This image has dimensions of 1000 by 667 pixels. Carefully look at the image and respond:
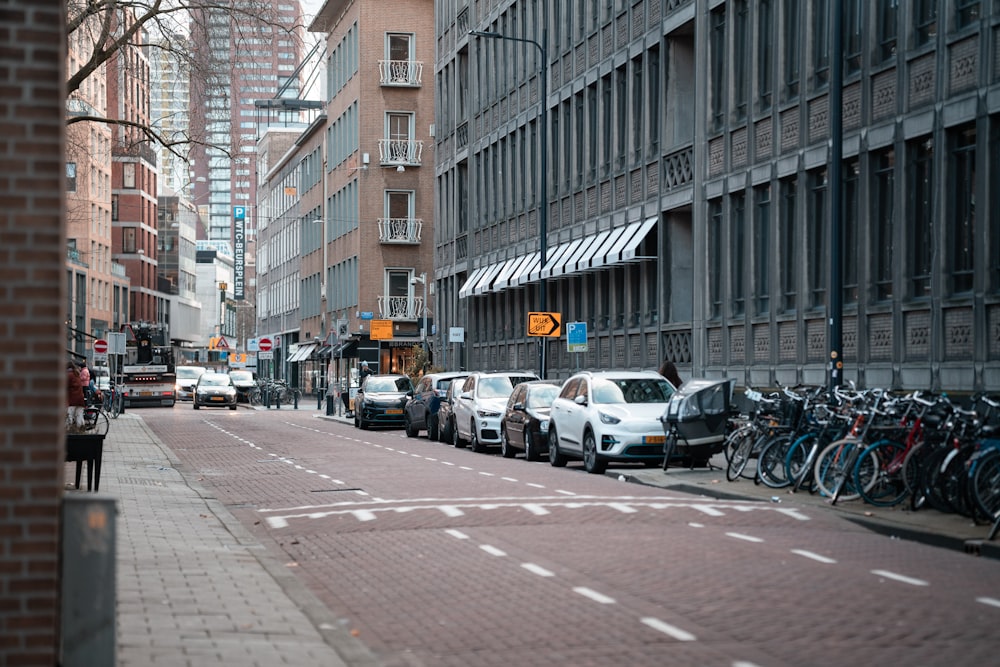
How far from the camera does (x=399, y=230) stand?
279ft

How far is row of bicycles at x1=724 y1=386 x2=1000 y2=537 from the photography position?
1577 centimetres

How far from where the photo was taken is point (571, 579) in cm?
1223

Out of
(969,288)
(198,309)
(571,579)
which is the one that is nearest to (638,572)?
(571,579)

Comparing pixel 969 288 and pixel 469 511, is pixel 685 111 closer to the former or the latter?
pixel 969 288

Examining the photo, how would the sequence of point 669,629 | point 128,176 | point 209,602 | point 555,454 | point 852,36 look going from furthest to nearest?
point 128,176 < point 852,36 < point 555,454 < point 209,602 < point 669,629

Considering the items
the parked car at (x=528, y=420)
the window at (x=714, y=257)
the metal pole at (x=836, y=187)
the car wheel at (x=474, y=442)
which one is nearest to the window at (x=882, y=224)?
the metal pole at (x=836, y=187)

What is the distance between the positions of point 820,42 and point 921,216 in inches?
233

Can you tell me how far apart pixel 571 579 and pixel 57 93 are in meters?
6.55

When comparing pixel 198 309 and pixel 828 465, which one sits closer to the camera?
pixel 828 465

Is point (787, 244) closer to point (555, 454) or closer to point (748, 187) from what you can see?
point (748, 187)

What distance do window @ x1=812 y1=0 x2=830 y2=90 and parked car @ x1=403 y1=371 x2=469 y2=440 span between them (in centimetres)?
1405

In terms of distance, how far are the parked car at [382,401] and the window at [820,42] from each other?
66.2 feet

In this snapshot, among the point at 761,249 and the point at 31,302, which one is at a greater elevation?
the point at 761,249

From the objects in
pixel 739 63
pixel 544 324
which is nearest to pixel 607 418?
pixel 739 63
